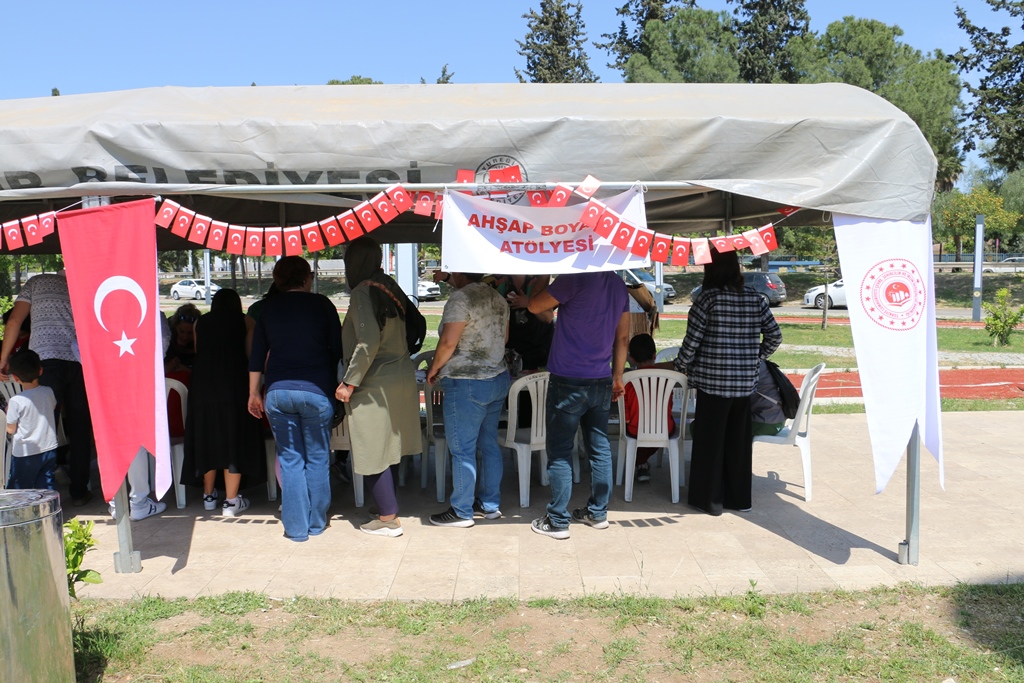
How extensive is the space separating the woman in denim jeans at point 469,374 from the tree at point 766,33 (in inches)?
1625

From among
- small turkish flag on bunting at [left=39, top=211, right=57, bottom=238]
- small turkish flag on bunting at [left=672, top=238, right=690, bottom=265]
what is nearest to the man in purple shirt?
small turkish flag on bunting at [left=672, top=238, right=690, bottom=265]

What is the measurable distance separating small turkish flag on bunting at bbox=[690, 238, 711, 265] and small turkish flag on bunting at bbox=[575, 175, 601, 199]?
1.97ft

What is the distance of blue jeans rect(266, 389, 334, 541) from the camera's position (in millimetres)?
4883

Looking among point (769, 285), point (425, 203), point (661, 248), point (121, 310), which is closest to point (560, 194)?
point (661, 248)

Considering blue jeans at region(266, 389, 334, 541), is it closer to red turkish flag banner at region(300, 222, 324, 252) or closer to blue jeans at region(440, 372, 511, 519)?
blue jeans at region(440, 372, 511, 519)

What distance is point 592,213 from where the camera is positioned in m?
4.43

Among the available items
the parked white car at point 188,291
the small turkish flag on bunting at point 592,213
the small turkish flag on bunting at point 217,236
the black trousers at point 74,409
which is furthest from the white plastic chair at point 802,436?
the parked white car at point 188,291

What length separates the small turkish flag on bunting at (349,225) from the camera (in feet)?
14.6

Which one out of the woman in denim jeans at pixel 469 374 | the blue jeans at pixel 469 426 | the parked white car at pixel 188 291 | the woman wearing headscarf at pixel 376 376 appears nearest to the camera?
the woman wearing headscarf at pixel 376 376

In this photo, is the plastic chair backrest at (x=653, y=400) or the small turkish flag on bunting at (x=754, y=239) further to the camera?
the plastic chair backrest at (x=653, y=400)

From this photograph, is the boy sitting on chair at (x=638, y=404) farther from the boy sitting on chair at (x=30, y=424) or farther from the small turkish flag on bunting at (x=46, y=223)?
the boy sitting on chair at (x=30, y=424)

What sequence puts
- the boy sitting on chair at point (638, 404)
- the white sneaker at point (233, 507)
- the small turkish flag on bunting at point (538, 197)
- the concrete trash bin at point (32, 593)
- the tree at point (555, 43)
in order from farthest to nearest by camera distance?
the tree at point (555, 43) → the boy sitting on chair at point (638, 404) → the white sneaker at point (233, 507) → the small turkish flag on bunting at point (538, 197) → the concrete trash bin at point (32, 593)

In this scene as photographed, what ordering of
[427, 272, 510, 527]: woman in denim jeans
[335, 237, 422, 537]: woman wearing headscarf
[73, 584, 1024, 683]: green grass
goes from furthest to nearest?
[427, 272, 510, 527]: woman in denim jeans → [335, 237, 422, 537]: woman wearing headscarf → [73, 584, 1024, 683]: green grass

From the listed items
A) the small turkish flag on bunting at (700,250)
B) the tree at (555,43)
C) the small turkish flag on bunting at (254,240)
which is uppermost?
the tree at (555,43)
